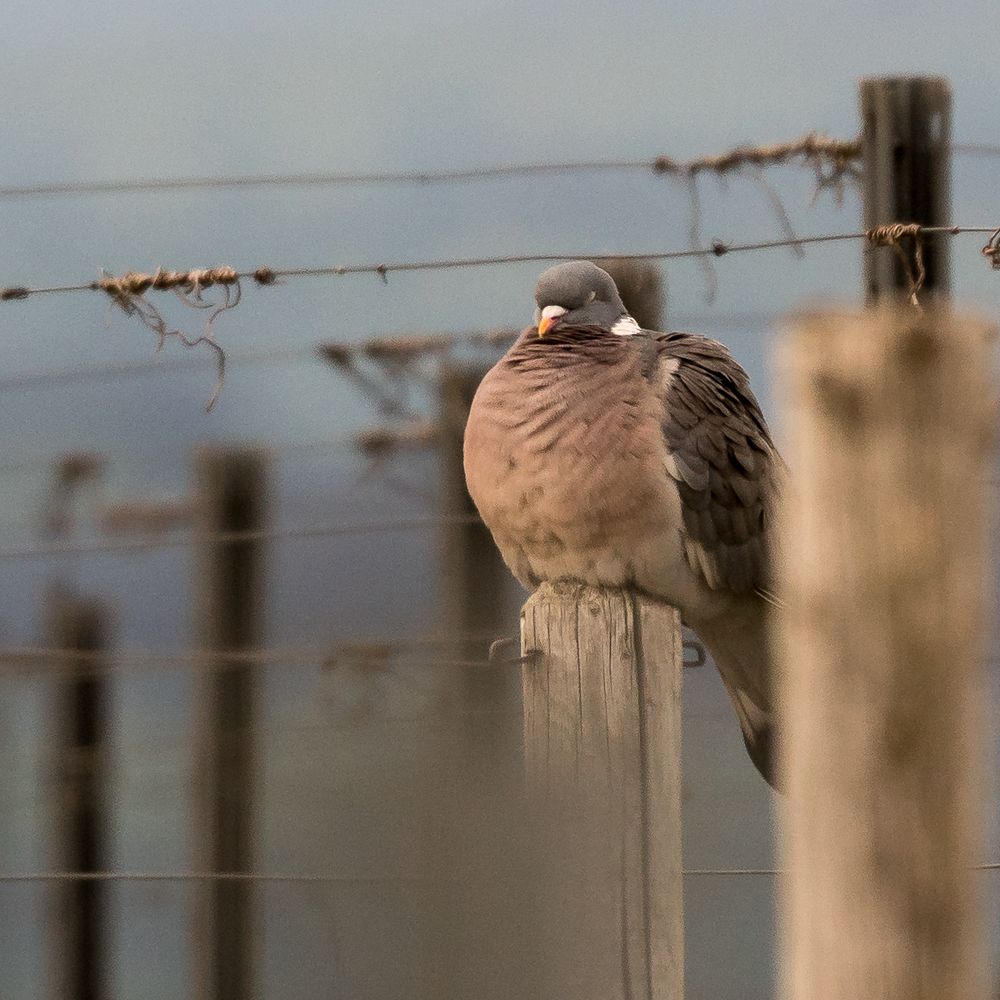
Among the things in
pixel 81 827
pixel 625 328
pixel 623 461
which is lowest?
pixel 81 827

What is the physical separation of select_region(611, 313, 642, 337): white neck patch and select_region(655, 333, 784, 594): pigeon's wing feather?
61mm

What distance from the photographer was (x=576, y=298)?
2826 millimetres

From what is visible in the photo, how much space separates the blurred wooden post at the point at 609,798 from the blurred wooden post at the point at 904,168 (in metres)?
0.91

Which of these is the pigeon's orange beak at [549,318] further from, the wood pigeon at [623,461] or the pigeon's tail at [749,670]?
the pigeon's tail at [749,670]

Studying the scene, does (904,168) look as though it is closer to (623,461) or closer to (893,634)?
(623,461)

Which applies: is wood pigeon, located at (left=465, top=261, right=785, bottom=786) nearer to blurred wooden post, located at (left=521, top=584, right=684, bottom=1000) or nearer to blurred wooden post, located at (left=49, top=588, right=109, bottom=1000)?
blurred wooden post, located at (left=521, top=584, right=684, bottom=1000)

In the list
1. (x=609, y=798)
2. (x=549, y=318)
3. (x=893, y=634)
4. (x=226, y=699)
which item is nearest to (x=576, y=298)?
(x=549, y=318)

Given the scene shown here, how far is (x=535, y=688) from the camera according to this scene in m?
2.09

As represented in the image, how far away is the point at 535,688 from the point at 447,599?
1.25 m

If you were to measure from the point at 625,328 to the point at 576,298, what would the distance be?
0.10 m

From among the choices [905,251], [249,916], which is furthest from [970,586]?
[249,916]

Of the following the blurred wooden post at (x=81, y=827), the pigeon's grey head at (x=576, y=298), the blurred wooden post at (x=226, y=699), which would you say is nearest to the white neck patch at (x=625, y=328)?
the pigeon's grey head at (x=576, y=298)

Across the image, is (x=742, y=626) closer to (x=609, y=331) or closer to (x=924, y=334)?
(x=609, y=331)

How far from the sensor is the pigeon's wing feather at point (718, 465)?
2.68 metres
